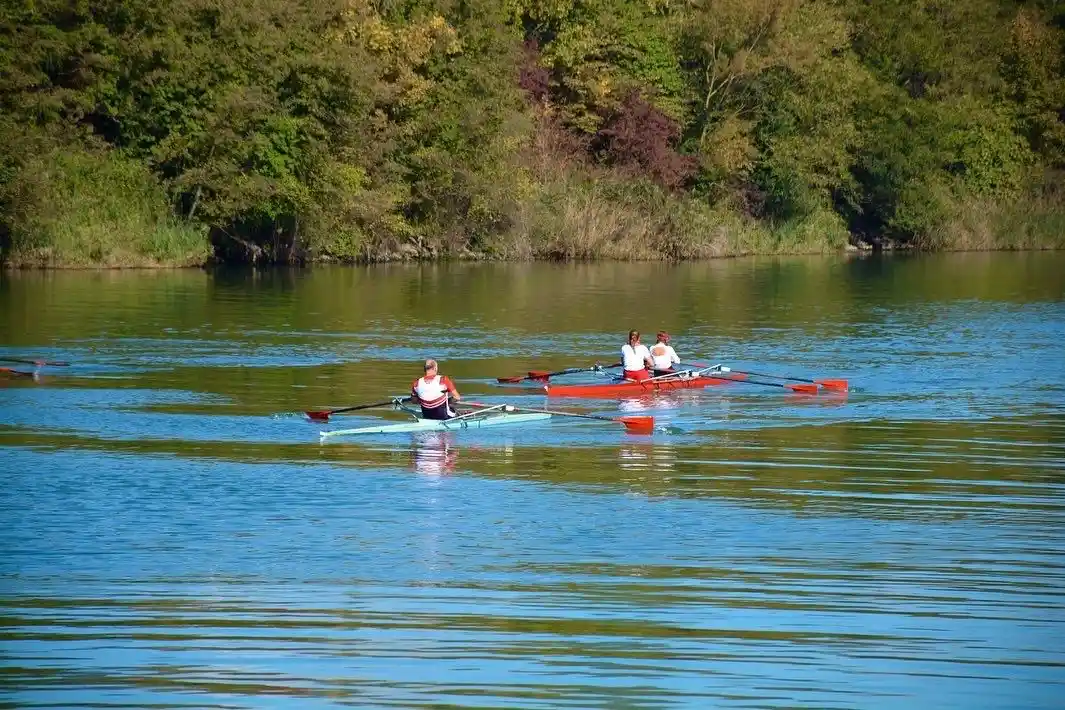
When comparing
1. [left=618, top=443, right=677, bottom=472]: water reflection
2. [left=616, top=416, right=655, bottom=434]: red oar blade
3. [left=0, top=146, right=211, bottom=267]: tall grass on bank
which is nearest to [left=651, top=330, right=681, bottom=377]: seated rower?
[left=616, top=416, right=655, bottom=434]: red oar blade

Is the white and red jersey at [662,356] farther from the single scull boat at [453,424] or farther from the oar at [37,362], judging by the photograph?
the oar at [37,362]

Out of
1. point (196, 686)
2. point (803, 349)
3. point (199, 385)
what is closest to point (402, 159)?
point (803, 349)

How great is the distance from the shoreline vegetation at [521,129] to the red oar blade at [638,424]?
32.8 meters

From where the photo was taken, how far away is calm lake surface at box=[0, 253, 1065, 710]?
1055 centimetres

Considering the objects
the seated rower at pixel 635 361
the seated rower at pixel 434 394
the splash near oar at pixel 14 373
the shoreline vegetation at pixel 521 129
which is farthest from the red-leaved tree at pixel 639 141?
the seated rower at pixel 434 394

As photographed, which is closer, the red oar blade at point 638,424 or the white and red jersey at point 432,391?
the white and red jersey at point 432,391

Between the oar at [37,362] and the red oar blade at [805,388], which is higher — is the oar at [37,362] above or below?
above

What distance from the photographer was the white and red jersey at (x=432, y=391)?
73.2 feet

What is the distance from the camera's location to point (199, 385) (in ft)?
90.9

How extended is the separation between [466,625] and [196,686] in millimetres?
2312

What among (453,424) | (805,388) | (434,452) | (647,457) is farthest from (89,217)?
(647,457)

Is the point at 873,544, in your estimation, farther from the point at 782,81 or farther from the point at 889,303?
the point at 782,81

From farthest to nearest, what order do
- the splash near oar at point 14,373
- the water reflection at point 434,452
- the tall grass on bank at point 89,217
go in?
1. the tall grass on bank at point 89,217
2. the splash near oar at point 14,373
3. the water reflection at point 434,452

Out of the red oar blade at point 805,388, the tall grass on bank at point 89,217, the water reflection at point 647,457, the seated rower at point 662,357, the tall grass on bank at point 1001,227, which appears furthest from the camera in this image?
the tall grass on bank at point 1001,227
